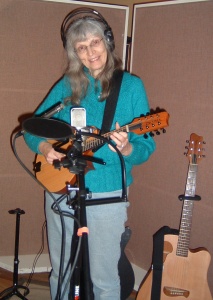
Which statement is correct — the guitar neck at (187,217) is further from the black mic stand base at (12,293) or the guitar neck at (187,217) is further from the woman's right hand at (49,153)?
the black mic stand base at (12,293)

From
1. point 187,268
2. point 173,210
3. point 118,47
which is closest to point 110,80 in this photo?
point 118,47

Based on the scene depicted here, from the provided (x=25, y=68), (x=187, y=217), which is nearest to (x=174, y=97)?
(x=187, y=217)

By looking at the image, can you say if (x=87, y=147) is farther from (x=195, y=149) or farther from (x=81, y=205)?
(x=195, y=149)

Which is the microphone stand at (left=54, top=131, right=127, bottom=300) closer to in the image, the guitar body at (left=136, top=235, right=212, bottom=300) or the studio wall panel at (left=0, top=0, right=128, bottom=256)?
the guitar body at (left=136, top=235, right=212, bottom=300)

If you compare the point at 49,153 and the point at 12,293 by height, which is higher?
the point at 49,153

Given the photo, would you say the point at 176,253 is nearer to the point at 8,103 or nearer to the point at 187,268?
the point at 187,268

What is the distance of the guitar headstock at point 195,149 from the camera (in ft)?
6.02

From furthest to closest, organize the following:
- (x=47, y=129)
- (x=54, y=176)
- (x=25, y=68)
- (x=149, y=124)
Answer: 1. (x=25, y=68)
2. (x=54, y=176)
3. (x=149, y=124)
4. (x=47, y=129)

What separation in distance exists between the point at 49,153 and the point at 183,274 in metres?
1.09

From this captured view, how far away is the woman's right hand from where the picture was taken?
1343 millimetres

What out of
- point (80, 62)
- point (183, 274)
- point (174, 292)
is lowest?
point (174, 292)

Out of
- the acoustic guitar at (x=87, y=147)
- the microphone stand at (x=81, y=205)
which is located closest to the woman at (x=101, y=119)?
the acoustic guitar at (x=87, y=147)

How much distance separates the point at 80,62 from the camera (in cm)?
169

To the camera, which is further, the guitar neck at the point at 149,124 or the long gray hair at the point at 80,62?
the long gray hair at the point at 80,62
